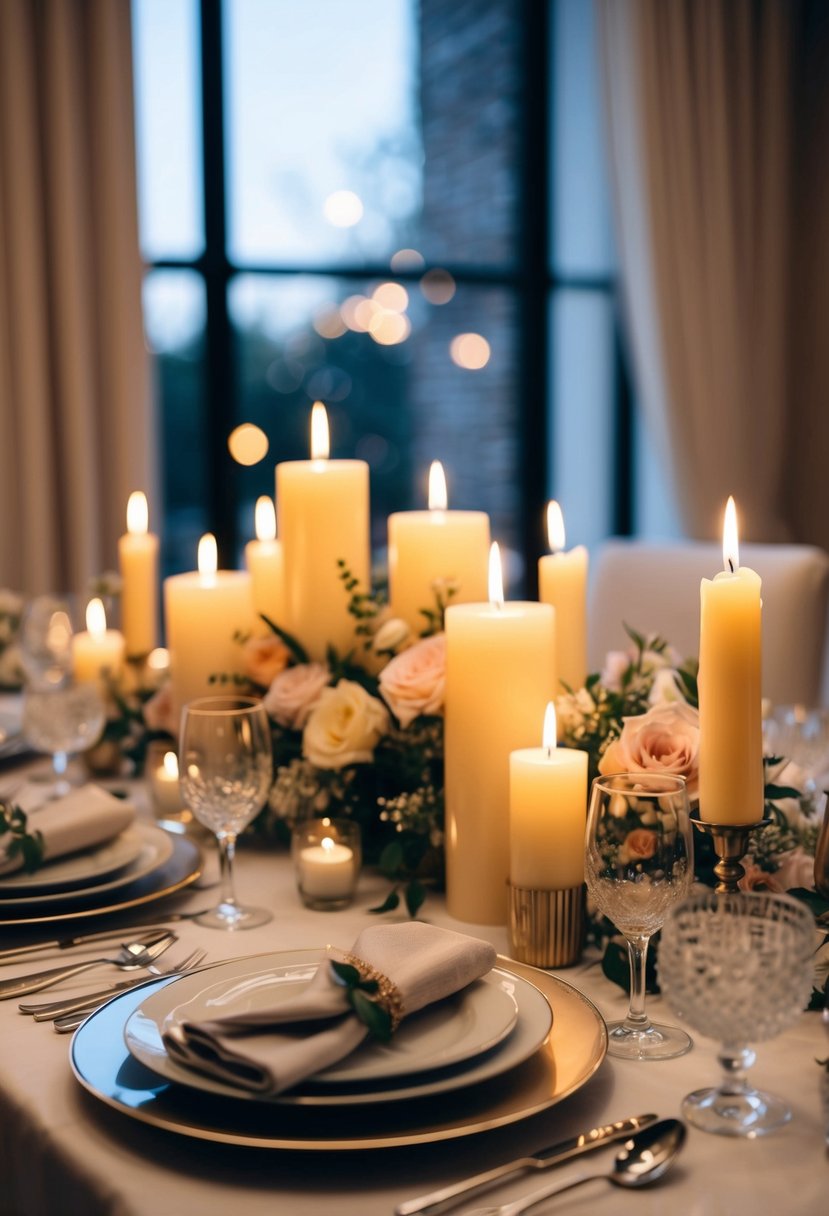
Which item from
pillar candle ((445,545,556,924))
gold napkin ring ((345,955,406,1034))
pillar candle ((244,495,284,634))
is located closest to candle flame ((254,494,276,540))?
pillar candle ((244,495,284,634))

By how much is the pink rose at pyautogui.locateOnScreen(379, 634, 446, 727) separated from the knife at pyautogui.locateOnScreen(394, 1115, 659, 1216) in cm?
49

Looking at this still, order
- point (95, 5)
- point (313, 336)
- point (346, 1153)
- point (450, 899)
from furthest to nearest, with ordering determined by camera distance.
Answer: point (313, 336), point (95, 5), point (450, 899), point (346, 1153)

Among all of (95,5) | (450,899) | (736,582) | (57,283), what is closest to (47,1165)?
(450,899)

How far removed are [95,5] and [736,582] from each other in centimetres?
279

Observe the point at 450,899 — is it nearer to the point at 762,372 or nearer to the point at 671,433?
the point at 671,433

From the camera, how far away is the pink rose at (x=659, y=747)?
0.98 m

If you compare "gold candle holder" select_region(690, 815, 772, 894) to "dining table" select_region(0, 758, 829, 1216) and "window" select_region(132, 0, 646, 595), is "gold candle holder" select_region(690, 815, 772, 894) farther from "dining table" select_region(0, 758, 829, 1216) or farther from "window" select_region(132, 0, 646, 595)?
"window" select_region(132, 0, 646, 595)

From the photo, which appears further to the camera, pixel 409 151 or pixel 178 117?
pixel 409 151

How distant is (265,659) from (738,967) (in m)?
0.81

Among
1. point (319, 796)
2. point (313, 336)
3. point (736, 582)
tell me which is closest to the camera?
point (736, 582)

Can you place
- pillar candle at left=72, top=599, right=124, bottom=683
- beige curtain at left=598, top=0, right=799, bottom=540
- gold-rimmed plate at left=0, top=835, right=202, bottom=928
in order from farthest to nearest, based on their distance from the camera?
beige curtain at left=598, top=0, right=799, bottom=540, pillar candle at left=72, top=599, right=124, bottom=683, gold-rimmed plate at left=0, top=835, right=202, bottom=928

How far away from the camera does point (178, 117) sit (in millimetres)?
3367

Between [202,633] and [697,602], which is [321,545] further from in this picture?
[697,602]

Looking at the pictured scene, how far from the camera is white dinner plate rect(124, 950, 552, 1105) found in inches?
28.2
